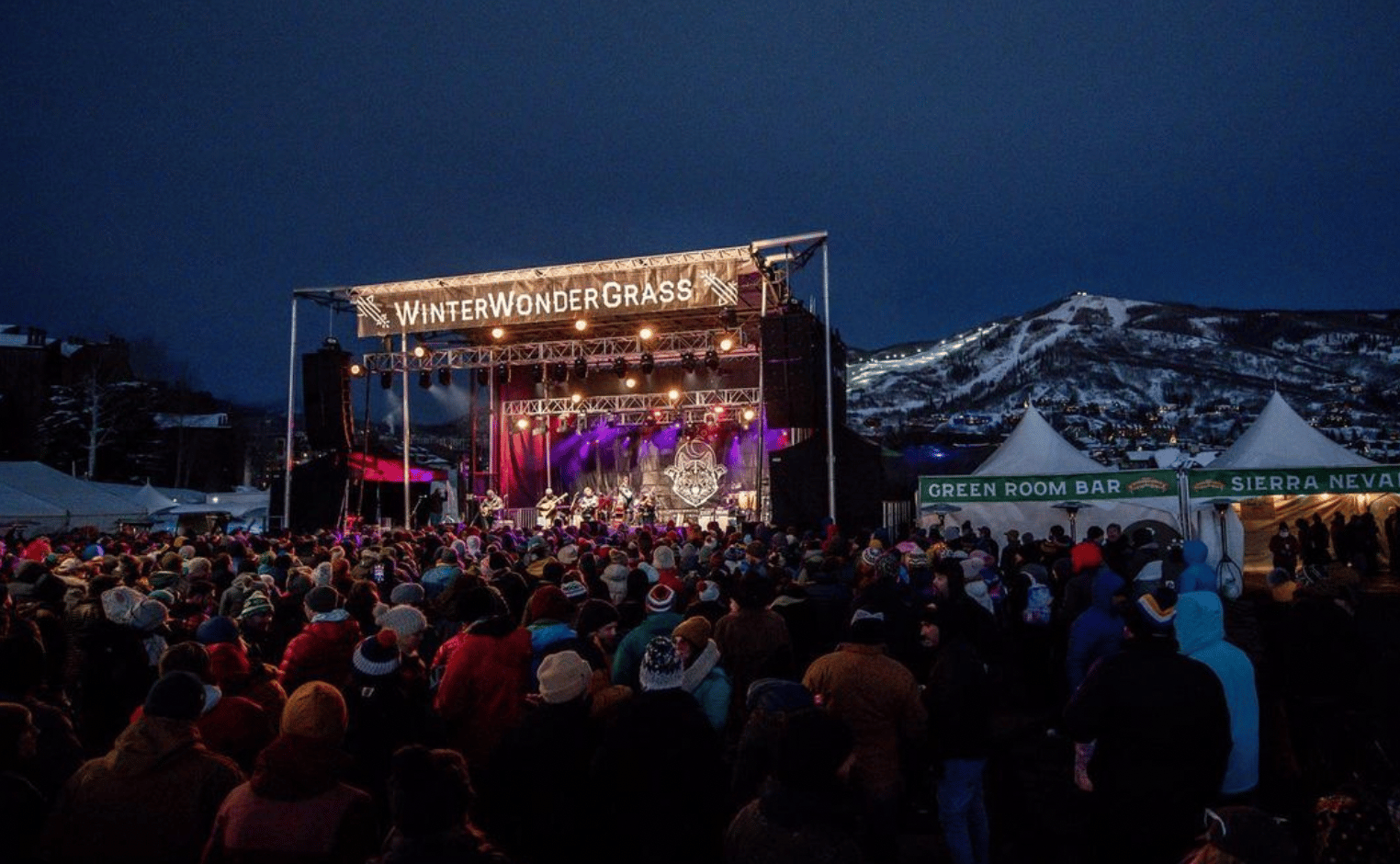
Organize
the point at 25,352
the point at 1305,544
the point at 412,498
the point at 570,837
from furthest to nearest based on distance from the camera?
the point at 25,352 < the point at 412,498 < the point at 1305,544 < the point at 570,837

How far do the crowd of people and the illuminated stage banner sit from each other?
11.3 m

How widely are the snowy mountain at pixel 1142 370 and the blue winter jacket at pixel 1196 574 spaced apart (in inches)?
1432

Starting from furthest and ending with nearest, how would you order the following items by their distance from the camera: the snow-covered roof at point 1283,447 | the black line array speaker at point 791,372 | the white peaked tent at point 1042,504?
the snow-covered roof at point 1283,447 → the black line array speaker at point 791,372 → the white peaked tent at point 1042,504

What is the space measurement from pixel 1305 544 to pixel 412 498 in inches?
820

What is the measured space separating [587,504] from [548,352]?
15.1 ft

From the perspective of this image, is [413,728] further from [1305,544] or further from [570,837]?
→ [1305,544]

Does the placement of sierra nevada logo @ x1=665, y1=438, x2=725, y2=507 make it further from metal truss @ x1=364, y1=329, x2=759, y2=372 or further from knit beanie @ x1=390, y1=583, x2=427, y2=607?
knit beanie @ x1=390, y1=583, x2=427, y2=607

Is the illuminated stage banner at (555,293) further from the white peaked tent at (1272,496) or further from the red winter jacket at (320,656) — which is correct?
the red winter jacket at (320,656)

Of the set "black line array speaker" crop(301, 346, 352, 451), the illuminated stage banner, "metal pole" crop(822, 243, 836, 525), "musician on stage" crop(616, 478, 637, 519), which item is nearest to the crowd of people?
"metal pole" crop(822, 243, 836, 525)

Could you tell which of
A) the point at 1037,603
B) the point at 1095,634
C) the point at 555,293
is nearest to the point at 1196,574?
the point at 1095,634

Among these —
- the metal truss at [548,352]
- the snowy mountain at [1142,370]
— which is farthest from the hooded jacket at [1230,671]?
the snowy mountain at [1142,370]

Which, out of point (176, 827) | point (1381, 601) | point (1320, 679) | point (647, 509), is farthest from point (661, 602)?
point (647, 509)

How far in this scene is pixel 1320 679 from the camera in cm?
421

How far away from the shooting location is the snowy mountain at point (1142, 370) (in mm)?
47312
